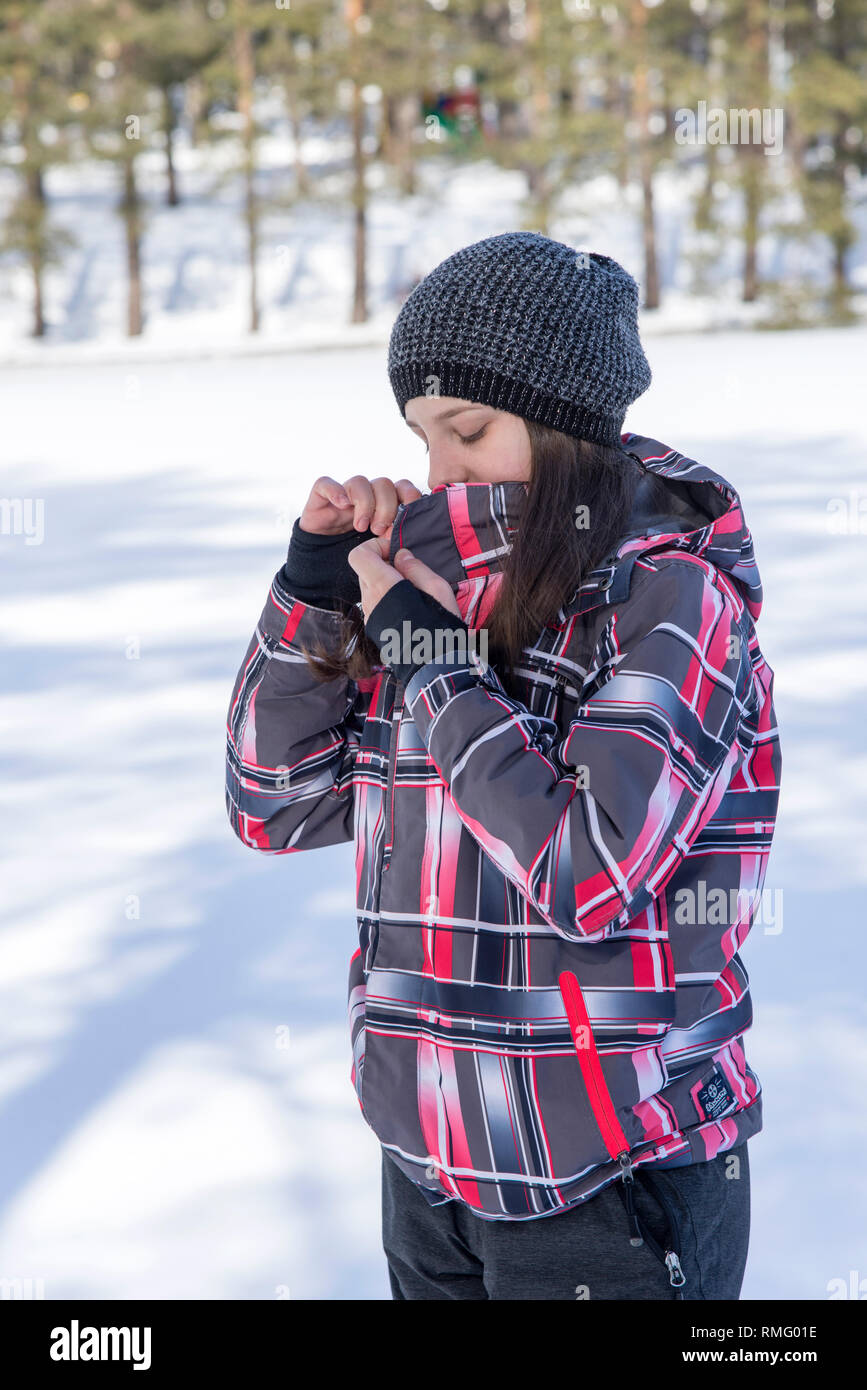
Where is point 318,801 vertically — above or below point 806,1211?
above

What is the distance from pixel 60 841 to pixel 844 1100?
220cm

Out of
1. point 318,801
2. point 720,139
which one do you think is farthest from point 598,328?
point 720,139

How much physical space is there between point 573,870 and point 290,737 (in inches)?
16.6

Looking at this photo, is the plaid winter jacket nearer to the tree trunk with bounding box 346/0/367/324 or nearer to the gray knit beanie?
→ the gray knit beanie

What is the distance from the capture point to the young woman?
1185 mm

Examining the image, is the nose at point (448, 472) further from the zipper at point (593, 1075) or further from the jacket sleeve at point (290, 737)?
the zipper at point (593, 1075)

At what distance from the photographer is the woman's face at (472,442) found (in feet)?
4.39

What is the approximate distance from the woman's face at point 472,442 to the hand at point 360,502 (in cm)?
4

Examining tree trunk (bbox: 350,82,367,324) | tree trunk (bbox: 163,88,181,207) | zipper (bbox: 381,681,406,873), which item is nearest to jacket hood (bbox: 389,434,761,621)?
zipper (bbox: 381,681,406,873)

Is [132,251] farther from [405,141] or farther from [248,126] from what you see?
[405,141]

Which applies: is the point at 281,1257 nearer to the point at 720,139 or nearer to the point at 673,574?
the point at 673,574

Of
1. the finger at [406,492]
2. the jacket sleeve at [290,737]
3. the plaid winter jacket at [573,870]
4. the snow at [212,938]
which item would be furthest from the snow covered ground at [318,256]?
the plaid winter jacket at [573,870]

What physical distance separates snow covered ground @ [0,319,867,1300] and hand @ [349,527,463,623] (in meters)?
1.26

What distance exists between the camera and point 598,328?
1.36 m
